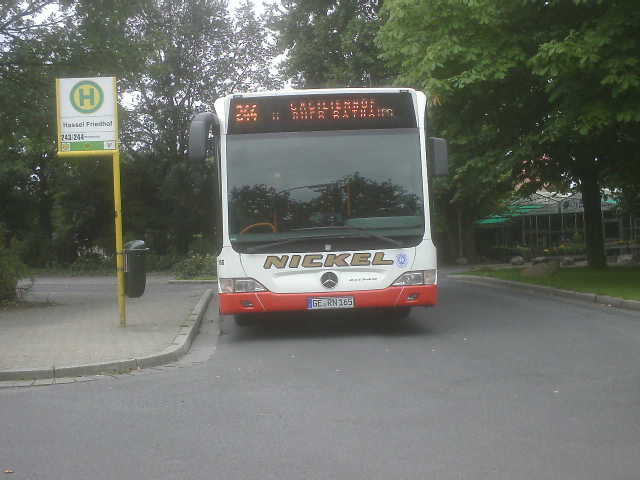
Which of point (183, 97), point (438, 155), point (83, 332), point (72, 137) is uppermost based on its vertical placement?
point (183, 97)

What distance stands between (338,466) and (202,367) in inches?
162

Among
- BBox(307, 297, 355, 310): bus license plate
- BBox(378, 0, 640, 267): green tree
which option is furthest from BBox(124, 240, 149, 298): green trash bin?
BBox(378, 0, 640, 267): green tree

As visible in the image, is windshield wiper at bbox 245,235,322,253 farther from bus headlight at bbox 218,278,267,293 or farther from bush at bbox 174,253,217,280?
bush at bbox 174,253,217,280

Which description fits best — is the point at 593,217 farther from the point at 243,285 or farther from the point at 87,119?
the point at 87,119

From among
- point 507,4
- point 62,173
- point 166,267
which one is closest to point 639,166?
point 507,4

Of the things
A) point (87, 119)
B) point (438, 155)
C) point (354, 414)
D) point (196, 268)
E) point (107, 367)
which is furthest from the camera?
point (196, 268)

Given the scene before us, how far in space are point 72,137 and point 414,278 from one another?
5.06 meters

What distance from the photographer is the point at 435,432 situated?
5.51 m

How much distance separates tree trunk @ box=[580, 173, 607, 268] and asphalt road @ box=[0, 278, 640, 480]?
12148 mm

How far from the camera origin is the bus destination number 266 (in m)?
11.3

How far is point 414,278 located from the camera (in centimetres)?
1038

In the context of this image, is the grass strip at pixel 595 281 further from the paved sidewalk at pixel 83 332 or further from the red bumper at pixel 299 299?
the paved sidewalk at pixel 83 332

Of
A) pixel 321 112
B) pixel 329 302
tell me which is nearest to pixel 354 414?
pixel 329 302

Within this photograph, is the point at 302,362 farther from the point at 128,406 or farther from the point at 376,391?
the point at 128,406
